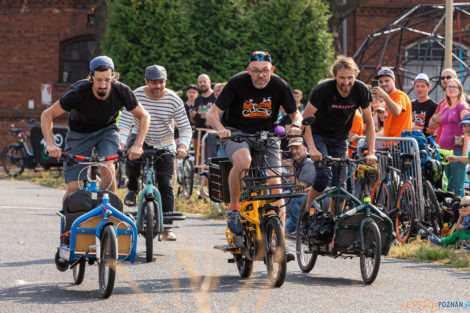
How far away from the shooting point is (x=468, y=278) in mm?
8281

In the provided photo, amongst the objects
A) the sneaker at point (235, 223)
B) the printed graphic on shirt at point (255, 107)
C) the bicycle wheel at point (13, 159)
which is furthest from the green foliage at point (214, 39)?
the sneaker at point (235, 223)

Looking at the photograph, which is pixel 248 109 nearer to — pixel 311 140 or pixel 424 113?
pixel 311 140

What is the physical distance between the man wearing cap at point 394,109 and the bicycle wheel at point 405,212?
133 cm

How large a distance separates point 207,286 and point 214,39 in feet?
54.9

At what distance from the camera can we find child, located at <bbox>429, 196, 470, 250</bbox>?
377 inches

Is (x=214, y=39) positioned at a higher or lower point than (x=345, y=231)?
higher

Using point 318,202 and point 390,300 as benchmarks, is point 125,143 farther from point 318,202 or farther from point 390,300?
point 390,300

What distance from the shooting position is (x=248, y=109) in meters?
8.20

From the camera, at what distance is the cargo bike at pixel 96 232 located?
7.07m

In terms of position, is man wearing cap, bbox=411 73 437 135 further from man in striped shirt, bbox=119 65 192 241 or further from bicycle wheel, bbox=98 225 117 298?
bicycle wheel, bbox=98 225 117 298

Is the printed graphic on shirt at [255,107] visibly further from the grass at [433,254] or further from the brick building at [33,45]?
the brick building at [33,45]

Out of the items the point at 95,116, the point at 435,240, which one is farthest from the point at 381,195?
the point at 95,116

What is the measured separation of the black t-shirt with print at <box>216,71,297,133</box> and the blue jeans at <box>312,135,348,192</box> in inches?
40.2

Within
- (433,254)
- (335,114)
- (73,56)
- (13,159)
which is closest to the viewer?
(335,114)
